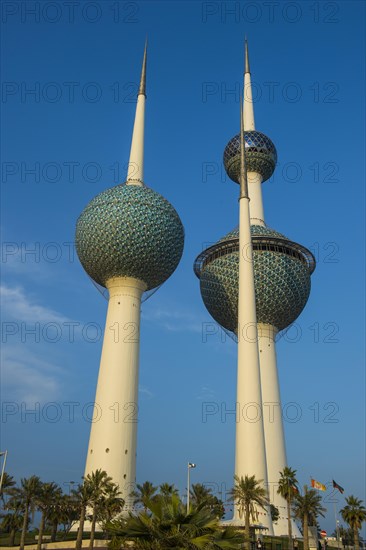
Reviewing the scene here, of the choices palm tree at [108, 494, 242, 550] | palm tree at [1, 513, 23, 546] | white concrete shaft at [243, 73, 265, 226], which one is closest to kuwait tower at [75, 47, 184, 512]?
palm tree at [1, 513, 23, 546]

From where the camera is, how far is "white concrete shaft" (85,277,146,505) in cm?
6350

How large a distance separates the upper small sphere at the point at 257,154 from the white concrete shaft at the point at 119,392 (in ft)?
130

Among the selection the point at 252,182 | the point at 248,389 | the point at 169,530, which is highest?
the point at 252,182

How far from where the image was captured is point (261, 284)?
290 feet

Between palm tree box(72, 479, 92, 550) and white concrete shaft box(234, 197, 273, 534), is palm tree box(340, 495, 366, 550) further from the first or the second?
palm tree box(72, 479, 92, 550)

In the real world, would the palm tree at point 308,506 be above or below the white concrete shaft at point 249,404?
below

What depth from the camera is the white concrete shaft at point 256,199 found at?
94.3 meters

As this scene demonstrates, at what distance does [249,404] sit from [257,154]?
59.6 m

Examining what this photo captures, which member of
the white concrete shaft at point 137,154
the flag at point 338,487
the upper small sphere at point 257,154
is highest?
the upper small sphere at point 257,154

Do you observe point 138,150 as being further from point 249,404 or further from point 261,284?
point 249,404

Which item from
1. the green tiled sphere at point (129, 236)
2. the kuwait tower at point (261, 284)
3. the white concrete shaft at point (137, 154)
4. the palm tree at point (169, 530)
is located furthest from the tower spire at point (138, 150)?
the palm tree at point (169, 530)

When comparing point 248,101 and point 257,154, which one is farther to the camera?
point 248,101

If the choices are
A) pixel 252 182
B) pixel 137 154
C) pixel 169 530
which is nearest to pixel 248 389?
pixel 169 530

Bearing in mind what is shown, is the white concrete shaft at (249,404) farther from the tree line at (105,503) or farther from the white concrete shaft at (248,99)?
the white concrete shaft at (248,99)
